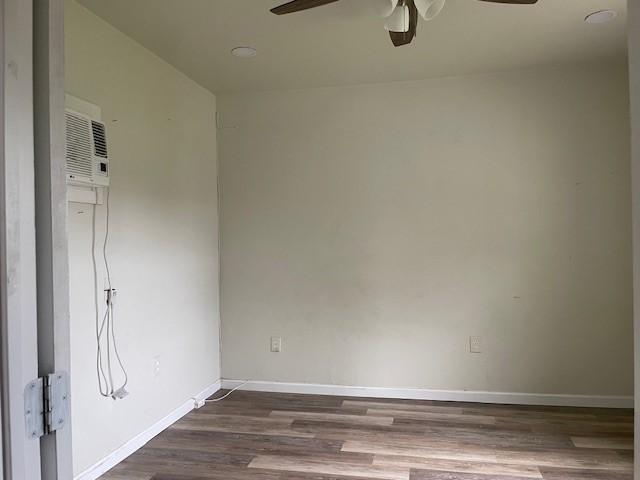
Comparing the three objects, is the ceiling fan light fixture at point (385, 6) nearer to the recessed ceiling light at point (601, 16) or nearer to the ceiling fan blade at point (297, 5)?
the ceiling fan blade at point (297, 5)

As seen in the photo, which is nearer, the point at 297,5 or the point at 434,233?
the point at 297,5

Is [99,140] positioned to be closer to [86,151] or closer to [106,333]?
[86,151]

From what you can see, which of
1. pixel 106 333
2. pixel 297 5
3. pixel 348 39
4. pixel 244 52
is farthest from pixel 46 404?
pixel 244 52

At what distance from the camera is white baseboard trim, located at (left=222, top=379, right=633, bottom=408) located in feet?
12.6

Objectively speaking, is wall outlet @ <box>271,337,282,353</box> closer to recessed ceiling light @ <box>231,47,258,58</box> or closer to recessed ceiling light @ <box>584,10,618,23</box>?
recessed ceiling light @ <box>231,47,258,58</box>

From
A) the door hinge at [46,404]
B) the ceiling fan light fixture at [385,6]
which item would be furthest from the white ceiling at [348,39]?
the door hinge at [46,404]

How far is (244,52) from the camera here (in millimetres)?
3441

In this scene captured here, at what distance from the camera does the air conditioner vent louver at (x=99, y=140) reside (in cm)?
281

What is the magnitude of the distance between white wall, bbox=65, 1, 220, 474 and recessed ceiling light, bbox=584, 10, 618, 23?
2.68m

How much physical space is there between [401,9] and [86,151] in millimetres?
1742

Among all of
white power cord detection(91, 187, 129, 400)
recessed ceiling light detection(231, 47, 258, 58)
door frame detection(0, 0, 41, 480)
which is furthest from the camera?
recessed ceiling light detection(231, 47, 258, 58)

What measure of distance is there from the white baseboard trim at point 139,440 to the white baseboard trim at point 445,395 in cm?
52

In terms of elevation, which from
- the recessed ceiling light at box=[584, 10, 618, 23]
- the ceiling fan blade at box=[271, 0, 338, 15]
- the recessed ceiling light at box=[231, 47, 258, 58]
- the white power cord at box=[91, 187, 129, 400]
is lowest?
the white power cord at box=[91, 187, 129, 400]

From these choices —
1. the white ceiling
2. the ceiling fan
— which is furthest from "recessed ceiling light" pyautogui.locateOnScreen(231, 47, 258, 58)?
the ceiling fan
